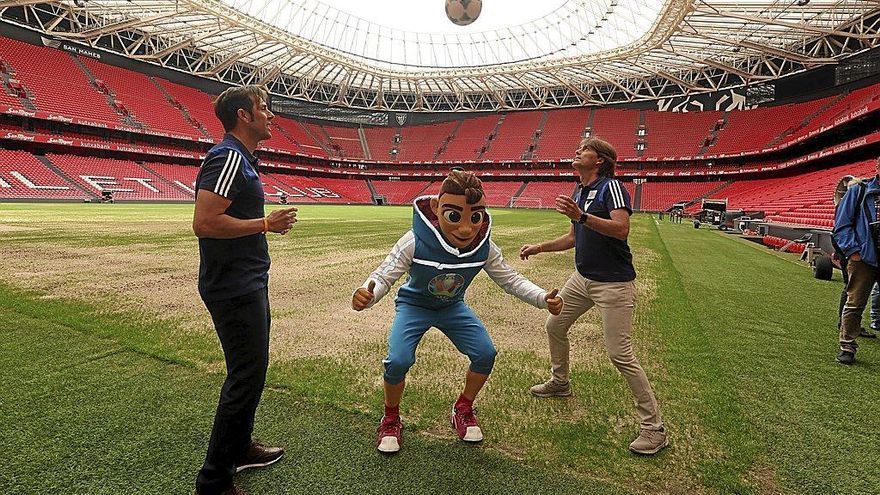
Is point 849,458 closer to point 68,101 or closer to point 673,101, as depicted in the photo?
point 68,101

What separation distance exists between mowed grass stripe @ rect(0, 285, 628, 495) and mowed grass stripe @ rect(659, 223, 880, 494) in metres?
1.40

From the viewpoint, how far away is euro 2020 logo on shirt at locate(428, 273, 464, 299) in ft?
10.0

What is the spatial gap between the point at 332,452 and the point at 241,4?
42.1 metres

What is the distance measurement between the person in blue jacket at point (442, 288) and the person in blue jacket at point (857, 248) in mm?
3896

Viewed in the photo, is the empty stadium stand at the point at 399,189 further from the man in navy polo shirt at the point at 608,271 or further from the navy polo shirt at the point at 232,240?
the navy polo shirt at the point at 232,240

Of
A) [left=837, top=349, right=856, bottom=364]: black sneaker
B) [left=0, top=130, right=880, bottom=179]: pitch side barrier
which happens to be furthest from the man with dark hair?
[left=0, top=130, right=880, bottom=179]: pitch side barrier

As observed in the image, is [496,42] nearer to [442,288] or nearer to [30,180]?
[30,180]

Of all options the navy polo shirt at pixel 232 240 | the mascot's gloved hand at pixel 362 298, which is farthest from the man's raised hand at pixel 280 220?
the mascot's gloved hand at pixel 362 298

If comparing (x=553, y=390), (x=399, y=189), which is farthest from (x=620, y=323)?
(x=399, y=189)

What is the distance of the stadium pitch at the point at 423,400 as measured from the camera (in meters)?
2.69

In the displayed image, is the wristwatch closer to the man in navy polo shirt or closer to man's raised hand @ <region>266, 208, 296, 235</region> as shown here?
the man in navy polo shirt

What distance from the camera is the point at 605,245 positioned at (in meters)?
3.40

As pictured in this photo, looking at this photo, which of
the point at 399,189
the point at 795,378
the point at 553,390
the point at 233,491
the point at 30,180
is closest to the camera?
the point at 233,491

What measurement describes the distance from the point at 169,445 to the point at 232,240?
4.72 ft
